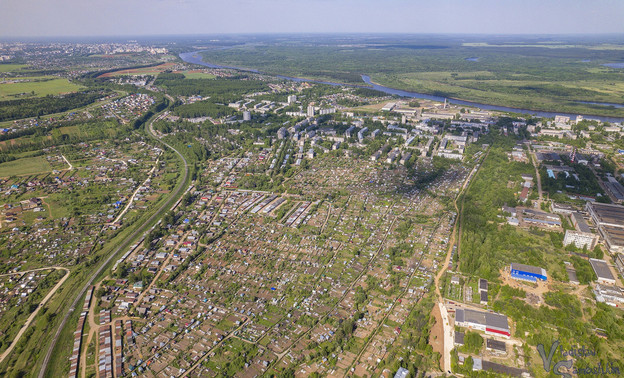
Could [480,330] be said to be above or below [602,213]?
below

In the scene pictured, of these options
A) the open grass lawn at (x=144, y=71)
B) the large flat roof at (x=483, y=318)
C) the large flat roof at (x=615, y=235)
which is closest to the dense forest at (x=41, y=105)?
the open grass lawn at (x=144, y=71)

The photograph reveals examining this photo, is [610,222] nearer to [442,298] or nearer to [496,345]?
[442,298]

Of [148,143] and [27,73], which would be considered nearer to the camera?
[148,143]

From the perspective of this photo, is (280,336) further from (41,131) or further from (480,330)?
(41,131)

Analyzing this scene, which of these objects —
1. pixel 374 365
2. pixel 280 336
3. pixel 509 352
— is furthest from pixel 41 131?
pixel 509 352

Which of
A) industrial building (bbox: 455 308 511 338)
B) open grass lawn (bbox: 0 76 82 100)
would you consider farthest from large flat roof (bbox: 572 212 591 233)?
open grass lawn (bbox: 0 76 82 100)

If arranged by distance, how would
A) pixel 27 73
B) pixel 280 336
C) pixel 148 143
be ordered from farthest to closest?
pixel 27 73 < pixel 148 143 < pixel 280 336

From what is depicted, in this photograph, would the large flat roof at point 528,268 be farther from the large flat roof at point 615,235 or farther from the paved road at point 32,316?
the paved road at point 32,316
